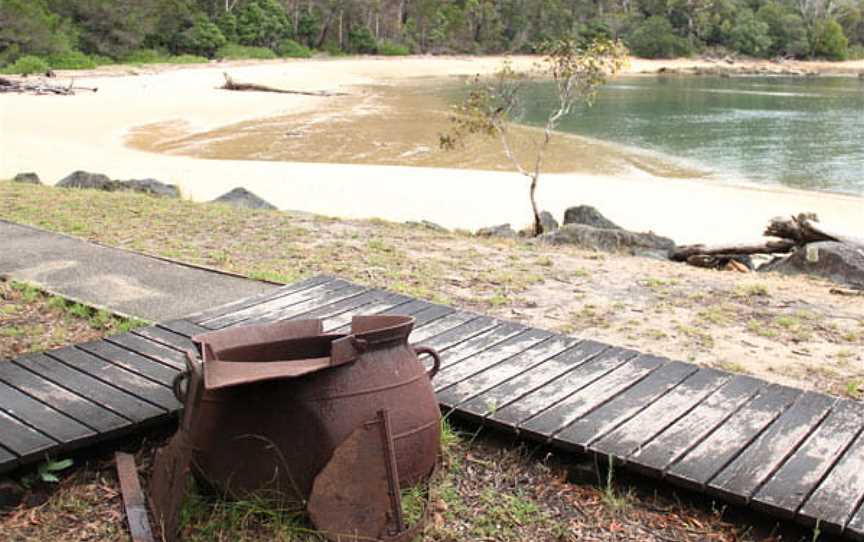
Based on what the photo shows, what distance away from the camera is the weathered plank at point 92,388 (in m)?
3.63

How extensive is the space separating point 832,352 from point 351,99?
34.0 metres

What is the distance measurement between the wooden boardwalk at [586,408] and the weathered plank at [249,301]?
5.2 inches

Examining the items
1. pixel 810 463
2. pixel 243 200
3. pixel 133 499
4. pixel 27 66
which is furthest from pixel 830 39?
pixel 133 499

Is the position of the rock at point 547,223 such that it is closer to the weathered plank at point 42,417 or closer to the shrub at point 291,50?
the weathered plank at point 42,417

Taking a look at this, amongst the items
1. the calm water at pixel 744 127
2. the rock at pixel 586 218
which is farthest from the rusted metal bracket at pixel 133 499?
the calm water at pixel 744 127

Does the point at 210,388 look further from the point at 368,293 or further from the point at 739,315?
the point at 739,315

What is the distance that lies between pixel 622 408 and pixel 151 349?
223 centimetres

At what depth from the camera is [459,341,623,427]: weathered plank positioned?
368 cm

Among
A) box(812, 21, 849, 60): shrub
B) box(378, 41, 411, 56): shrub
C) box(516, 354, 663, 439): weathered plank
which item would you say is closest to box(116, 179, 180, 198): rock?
→ box(516, 354, 663, 439): weathered plank

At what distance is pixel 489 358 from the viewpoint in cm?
431

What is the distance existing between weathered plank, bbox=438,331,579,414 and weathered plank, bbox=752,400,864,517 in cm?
112

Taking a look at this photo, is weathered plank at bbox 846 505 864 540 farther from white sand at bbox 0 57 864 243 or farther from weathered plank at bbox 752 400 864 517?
white sand at bbox 0 57 864 243

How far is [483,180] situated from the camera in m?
17.6

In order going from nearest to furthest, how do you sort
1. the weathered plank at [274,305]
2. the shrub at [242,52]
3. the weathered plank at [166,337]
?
the weathered plank at [166,337] → the weathered plank at [274,305] → the shrub at [242,52]
